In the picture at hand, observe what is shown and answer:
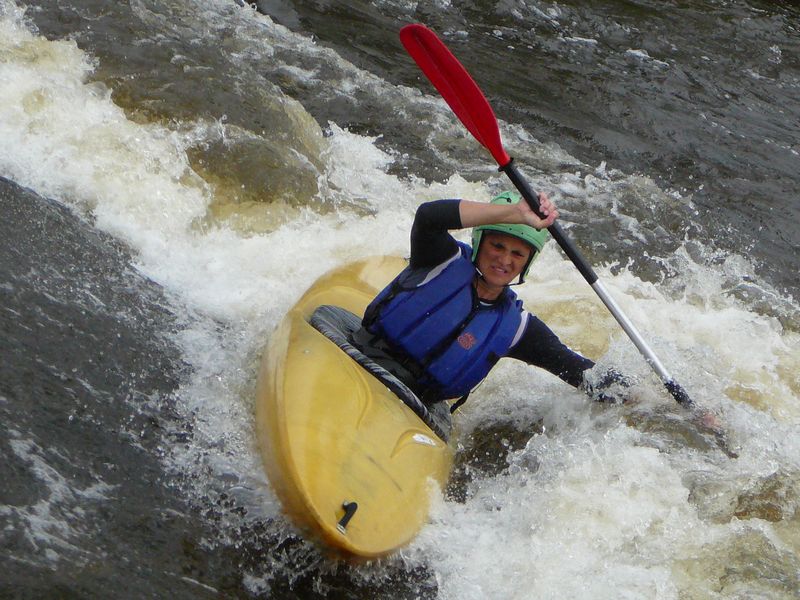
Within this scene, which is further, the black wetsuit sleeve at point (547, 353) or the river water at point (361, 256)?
the black wetsuit sleeve at point (547, 353)

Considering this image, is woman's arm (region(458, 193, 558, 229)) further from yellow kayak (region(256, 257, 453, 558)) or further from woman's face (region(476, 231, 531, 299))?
yellow kayak (region(256, 257, 453, 558))

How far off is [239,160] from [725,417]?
10.6 ft

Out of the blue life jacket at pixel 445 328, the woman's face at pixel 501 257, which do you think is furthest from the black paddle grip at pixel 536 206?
the blue life jacket at pixel 445 328

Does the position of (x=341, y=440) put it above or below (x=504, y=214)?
below

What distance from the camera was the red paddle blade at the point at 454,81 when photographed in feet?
14.2

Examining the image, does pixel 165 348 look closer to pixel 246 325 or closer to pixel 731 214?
pixel 246 325

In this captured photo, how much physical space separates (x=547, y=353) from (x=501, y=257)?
50cm

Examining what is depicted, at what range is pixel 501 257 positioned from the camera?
387 centimetres

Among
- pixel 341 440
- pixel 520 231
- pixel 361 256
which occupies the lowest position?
pixel 361 256

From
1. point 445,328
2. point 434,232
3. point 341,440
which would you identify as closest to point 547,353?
point 445,328

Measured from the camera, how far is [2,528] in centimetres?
272

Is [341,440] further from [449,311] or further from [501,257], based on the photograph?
[501,257]

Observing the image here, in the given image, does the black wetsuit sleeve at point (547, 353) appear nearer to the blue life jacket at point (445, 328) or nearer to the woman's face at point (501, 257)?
the blue life jacket at point (445, 328)

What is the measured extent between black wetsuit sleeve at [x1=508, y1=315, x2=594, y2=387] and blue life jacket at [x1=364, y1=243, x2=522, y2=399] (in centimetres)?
12
